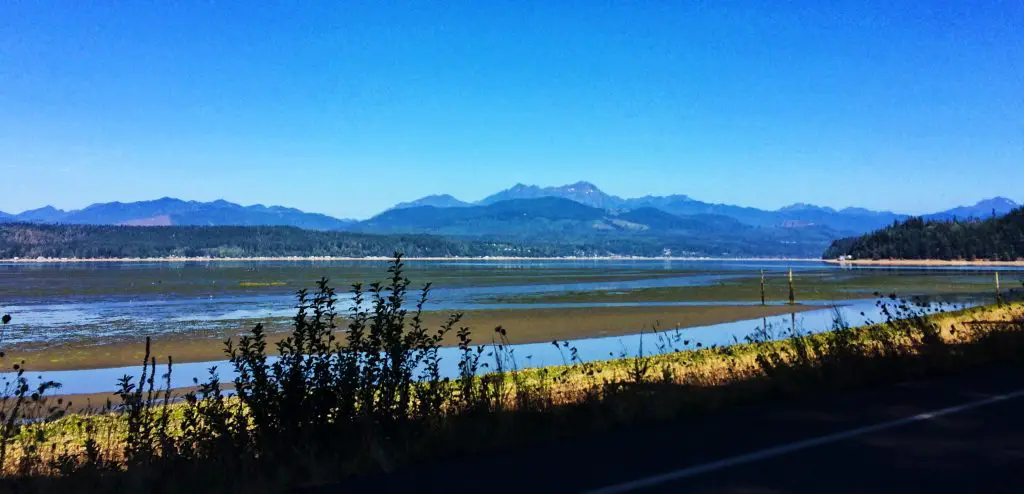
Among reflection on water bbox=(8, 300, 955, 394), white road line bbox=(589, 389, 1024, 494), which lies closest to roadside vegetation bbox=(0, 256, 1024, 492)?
white road line bbox=(589, 389, 1024, 494)

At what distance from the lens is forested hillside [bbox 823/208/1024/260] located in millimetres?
163750

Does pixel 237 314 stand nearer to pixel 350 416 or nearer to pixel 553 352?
pixel 553 352

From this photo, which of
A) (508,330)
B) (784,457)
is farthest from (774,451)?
(508,330)

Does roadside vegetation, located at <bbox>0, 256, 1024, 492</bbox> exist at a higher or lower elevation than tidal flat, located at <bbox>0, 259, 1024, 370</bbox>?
higher

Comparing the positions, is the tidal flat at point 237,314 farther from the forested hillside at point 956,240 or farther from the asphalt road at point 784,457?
the forested hillside at point 956,240

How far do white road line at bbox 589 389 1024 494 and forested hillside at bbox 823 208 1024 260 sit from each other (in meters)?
184

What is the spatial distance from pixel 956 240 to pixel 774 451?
7975 inches

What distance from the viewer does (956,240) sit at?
178 meters

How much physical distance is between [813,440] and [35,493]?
6443 mm

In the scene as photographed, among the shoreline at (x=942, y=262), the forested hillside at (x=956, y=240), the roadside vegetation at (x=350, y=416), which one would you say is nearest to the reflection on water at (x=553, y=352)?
the roadside vegetation at (x=350, y=416)

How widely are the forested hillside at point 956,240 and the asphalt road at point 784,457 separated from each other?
7284 inches

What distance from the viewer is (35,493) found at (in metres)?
5.84

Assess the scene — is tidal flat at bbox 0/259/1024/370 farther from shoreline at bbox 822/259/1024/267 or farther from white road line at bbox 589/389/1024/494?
shoreline at bbox 822/259/1024/267

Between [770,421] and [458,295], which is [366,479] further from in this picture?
[458,295]
